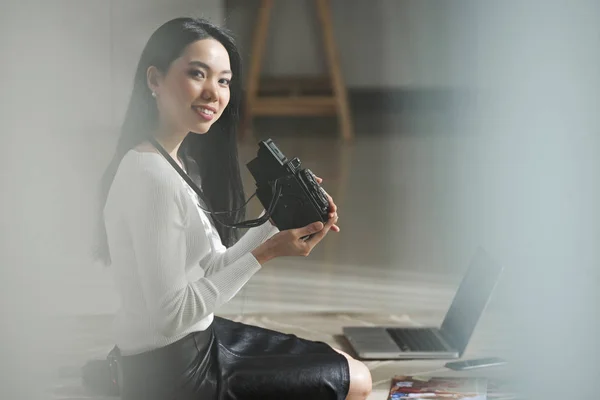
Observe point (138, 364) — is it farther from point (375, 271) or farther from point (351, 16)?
point (351, 16)

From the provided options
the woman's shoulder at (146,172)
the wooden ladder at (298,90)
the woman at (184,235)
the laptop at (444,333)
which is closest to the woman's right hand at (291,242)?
the woman at (184,235)

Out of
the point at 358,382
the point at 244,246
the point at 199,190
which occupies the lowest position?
the point at 358,382

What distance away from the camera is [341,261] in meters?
2.39

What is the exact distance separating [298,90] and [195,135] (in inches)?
117

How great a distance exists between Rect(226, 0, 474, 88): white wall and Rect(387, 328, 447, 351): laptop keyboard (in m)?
2.42

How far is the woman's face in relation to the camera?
3.48 ft

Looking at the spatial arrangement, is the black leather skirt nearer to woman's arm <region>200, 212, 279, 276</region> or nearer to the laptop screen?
woman's arm <region>200, 212, 279, 276</region>

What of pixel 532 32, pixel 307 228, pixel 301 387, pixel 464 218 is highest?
pixel 532 32

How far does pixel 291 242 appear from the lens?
3.65 ft

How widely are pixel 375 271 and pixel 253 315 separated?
484mm

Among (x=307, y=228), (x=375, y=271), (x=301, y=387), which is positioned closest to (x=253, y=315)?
(x=375, y=271)

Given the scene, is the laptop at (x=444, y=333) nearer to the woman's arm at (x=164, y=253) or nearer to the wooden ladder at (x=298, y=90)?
the woman's arm at (x=164, y=253)

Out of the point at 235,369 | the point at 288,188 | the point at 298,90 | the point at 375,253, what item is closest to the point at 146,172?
the point at 288,188

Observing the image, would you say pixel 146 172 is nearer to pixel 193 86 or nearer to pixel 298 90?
pixel 193 86
